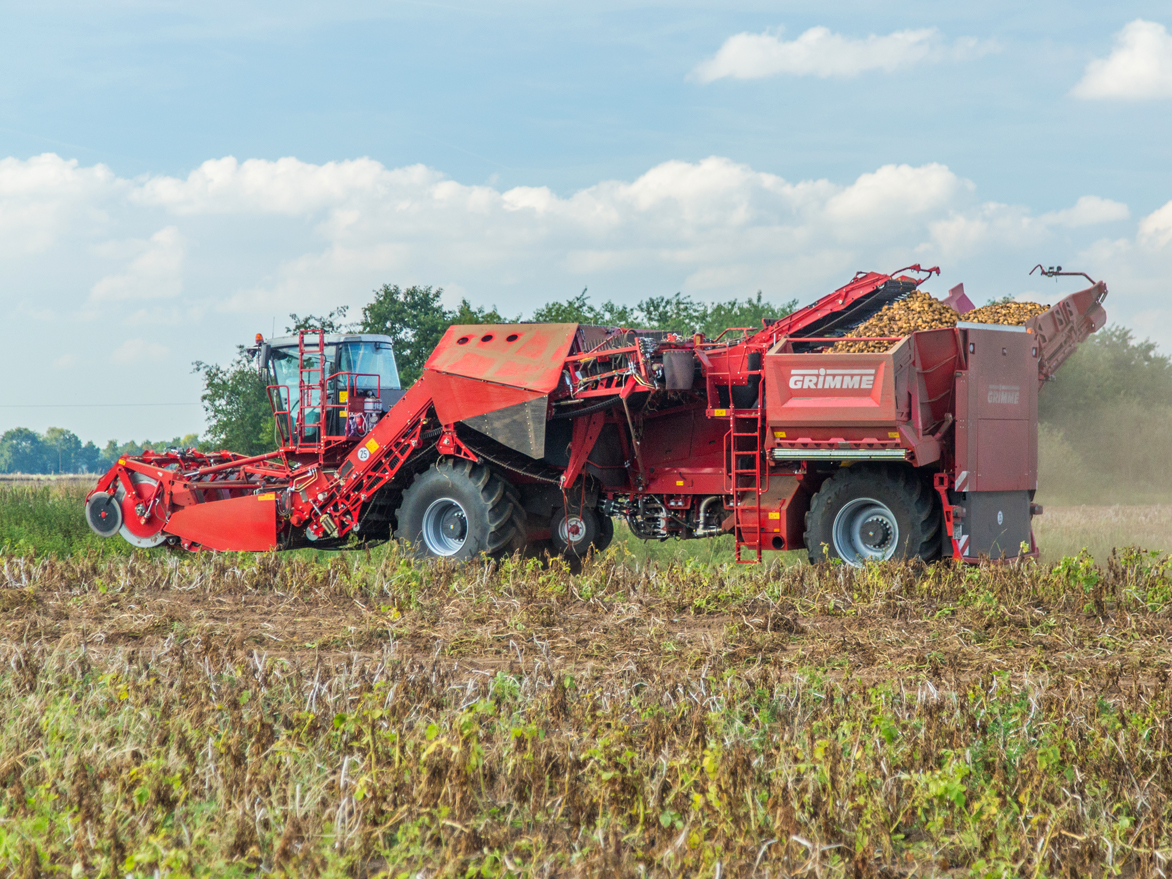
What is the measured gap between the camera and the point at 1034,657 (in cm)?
574

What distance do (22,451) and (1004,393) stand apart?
130m

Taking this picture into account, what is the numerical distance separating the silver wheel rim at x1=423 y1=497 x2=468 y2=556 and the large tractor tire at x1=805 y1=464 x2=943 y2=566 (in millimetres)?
3181

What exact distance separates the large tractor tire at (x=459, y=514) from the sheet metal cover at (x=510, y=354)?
877mm

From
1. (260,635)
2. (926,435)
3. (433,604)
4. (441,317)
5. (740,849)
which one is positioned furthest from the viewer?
(441,317)

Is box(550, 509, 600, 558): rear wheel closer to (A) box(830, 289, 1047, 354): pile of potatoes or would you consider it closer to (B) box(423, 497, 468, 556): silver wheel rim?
(B) box(423, 497, 468, 556): silver wheel rim

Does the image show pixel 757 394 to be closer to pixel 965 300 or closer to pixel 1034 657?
pixel 965 300

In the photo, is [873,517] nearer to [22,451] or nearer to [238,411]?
[238,411]

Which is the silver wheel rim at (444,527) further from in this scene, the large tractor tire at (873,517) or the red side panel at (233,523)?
the large tractor tire at (873,517)

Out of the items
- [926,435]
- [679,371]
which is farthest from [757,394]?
[926,435]

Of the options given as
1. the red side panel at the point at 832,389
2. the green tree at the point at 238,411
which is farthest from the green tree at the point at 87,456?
the red side panel at the point at 832,389

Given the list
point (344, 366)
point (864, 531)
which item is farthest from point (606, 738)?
point (344, 366)

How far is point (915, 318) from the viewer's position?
9.20m

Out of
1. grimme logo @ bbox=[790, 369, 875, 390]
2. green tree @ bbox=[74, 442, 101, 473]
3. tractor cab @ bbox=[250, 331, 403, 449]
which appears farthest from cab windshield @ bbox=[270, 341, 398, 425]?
green tree @ bbox=[74, 442, 101, 473]

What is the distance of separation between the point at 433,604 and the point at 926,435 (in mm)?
4044
